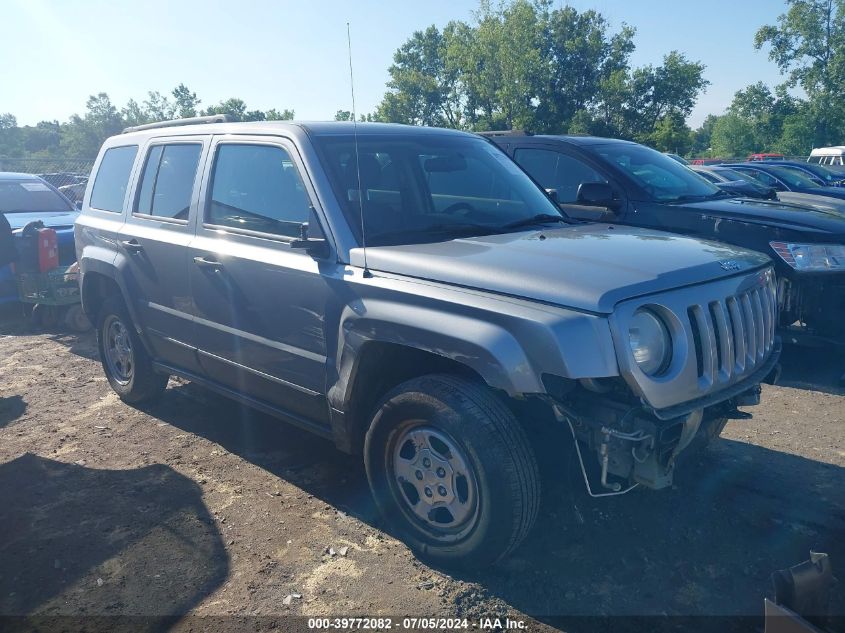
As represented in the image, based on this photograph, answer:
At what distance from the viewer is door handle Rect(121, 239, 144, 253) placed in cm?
482

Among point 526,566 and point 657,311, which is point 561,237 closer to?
point 657,311

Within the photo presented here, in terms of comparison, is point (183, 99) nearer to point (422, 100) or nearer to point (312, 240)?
point (422, 100)

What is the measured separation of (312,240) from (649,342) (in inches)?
66.4

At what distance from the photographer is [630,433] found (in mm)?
2713

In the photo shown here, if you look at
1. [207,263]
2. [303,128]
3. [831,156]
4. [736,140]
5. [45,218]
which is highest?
[303,128]

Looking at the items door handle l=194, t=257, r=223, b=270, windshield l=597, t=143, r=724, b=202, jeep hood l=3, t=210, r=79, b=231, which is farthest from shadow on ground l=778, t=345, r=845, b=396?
jeep hood l=3, t=210, r=79, b=231

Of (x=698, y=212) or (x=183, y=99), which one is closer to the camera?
(x=698, y=212)

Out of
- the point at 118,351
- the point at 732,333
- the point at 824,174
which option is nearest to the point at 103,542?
the point at 118,351

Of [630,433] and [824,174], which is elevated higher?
[630,433]

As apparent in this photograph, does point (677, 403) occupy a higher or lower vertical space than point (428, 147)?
lower

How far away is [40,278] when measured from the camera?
26.6 feet

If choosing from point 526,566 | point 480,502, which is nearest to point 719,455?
point 526,566

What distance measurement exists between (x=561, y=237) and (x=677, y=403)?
1.16 metres

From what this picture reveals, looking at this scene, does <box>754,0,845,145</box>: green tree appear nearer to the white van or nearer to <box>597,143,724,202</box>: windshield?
the white van
